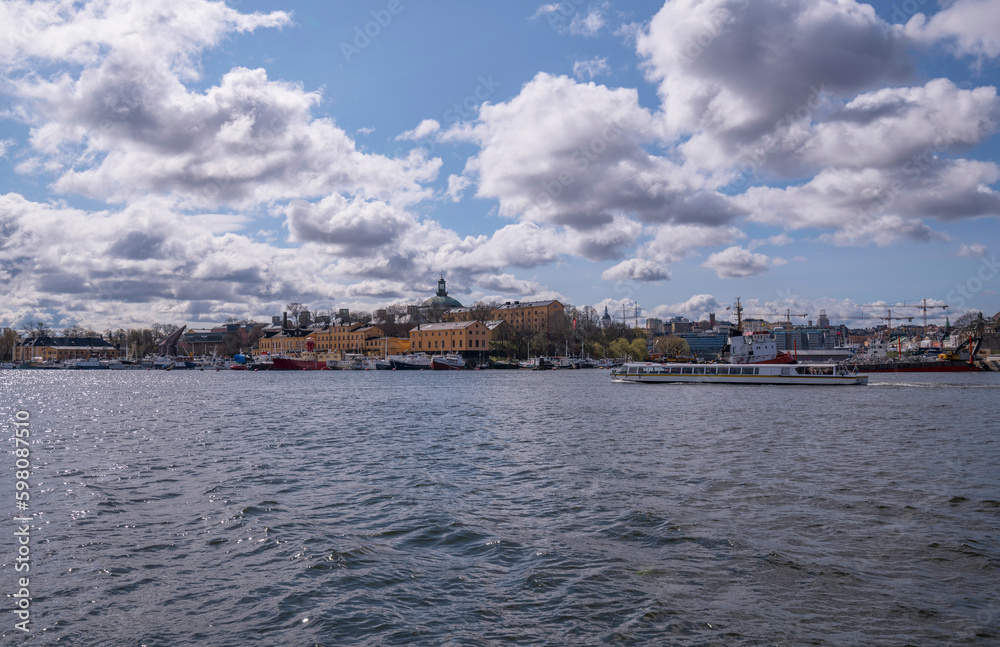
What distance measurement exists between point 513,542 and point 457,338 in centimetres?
13966

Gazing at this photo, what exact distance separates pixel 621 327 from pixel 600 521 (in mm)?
165471

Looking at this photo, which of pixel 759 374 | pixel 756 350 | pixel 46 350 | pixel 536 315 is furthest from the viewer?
pixel 46 350

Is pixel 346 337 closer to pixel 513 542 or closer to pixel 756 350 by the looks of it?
pixel 756 350

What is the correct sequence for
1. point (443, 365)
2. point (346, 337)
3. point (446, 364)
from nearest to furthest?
point (443, 365) → point (446, 364) → point (346, 337)

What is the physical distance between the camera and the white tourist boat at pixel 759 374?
58.8 metres

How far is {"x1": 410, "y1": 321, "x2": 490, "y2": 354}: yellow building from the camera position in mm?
148500

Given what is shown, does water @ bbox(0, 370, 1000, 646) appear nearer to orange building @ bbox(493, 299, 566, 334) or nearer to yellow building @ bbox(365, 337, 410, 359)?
yellow building @ bbox(365, 337, 410, 359)

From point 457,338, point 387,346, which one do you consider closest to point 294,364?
point 387,346

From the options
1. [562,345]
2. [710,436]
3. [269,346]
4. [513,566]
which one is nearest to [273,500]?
[513,566]

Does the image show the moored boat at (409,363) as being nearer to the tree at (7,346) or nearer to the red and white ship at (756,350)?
the red and white ship at (756,350)

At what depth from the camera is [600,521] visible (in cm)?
1163

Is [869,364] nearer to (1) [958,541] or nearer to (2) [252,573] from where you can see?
(1) [958,541]

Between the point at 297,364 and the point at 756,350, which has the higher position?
the point at 756,350

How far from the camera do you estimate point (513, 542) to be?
10.4 metres
